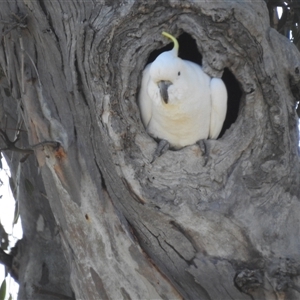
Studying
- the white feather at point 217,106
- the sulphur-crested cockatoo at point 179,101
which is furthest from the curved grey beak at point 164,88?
the white feather at point 217,106

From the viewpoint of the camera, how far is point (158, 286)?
107 inches

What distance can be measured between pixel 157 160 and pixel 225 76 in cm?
50

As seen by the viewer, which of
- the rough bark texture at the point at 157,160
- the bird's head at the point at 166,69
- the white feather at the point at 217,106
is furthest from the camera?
the white feather at the point at 217,106

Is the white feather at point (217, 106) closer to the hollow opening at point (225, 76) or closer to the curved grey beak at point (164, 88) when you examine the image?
the hollow opening at point (225, 76)

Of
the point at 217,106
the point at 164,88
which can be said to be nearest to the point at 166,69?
the point at 164,88

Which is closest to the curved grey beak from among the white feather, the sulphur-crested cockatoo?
the sulphur-crested cockatoo

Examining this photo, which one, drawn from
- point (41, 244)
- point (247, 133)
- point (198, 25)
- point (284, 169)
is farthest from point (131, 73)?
point (41, 244)

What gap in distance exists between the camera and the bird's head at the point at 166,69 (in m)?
2.94

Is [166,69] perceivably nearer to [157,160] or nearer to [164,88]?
[164,88]

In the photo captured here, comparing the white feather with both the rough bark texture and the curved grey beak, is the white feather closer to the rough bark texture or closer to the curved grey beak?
the rough bark texture

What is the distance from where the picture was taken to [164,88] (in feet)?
9.87

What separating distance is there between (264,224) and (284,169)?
0.23m

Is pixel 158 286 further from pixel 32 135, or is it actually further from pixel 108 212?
pixel 32 135

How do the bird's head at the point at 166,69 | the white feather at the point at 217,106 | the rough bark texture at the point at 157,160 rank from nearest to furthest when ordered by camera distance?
the rough bark texture at the point at 157,160
the bird's head at the point at 166,69
the white feather at the point at 217,106
